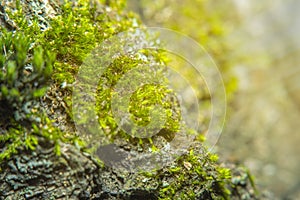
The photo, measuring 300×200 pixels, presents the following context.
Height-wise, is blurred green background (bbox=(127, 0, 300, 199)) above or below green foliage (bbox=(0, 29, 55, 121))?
above

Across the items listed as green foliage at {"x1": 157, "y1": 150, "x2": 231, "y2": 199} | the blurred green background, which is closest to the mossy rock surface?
green foliage at {"x1": 157, "y1": 150, "x2": 231, "y2": 199}

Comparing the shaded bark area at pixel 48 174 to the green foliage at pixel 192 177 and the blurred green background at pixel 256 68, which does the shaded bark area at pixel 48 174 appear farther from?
the blurred green background at pixel 256 68

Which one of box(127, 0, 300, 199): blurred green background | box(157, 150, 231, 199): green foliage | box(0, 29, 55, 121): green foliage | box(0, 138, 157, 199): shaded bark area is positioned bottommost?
box(0, 138, 157, 199): shaded bark area

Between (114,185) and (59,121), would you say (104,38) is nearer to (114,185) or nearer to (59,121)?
(59,121)

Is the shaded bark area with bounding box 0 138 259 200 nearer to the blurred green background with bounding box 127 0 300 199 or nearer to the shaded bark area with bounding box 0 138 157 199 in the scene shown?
the shaded bark area with bounding box 0 138 157 199

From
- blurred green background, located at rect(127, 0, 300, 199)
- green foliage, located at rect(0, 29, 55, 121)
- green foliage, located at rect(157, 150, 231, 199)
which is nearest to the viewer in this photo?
green foliage, located at rect(0, 29, 55, 121)

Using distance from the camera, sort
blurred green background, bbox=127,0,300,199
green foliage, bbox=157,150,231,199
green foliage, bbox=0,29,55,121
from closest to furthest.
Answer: green foliage, bbox=0,29,55,121 < green foliage, bbox=157,150,231,199 < blurred green background, bbox=127,0,300,199

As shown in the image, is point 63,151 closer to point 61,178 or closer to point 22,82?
point 61,178
